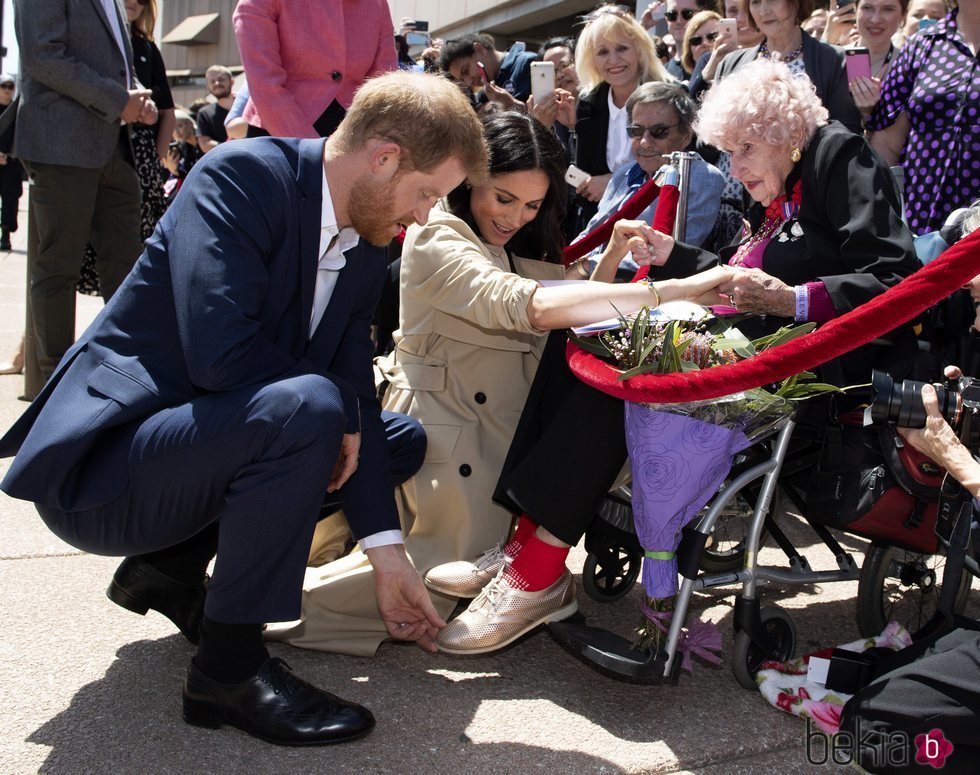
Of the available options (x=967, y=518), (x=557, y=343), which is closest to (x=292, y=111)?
(x=557, y=343)

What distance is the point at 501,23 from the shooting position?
19.0 meters

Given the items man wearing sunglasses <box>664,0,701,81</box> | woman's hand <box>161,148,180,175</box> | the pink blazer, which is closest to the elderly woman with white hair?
the pink blazer

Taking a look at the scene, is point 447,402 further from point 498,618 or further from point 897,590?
point 897,590

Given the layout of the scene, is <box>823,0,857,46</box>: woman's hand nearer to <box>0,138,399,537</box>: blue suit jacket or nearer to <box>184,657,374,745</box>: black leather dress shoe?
<box>0,138,399,537</box>: blue suit jacket

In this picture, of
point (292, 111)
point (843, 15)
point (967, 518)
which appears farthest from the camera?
point (843, 15)

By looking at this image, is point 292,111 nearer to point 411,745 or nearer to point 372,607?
Answer: point 372,607

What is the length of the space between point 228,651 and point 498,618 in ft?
2.39

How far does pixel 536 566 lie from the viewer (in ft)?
8.59

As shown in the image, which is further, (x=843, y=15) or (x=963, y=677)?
(x=843, y=15)

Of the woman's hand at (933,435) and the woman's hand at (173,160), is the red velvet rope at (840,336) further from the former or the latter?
the woman's hand at (173,160)

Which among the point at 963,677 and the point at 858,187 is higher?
the point at 858,187

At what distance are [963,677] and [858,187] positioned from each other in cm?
138

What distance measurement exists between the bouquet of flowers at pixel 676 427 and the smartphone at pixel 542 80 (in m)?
3.03

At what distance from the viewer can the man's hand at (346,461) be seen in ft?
7.37
